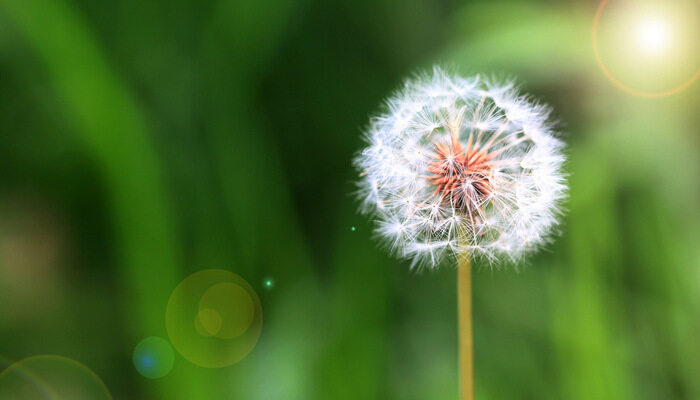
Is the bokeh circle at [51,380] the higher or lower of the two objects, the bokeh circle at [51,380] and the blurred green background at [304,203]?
the lower

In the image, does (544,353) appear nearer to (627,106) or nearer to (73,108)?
(627,106)

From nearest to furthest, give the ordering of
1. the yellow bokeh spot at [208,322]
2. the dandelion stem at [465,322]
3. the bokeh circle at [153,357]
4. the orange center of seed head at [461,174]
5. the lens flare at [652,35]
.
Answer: the dandelion stem at [465,322]
the orange center of seed head at [461,174]
the bokeh circle at [153,357]
the yellow bokeh spot at [208,322]
the lens flare at [652,35]

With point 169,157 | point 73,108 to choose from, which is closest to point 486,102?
point 169,157

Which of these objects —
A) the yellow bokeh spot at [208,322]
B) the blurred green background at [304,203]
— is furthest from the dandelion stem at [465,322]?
the yellow bokeh spot at [208,322]

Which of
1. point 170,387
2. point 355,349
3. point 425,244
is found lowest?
point 170,387

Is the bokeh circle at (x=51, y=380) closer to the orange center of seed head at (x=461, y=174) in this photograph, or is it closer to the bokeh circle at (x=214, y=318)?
the bokeh circle at (x=214, y=318)
